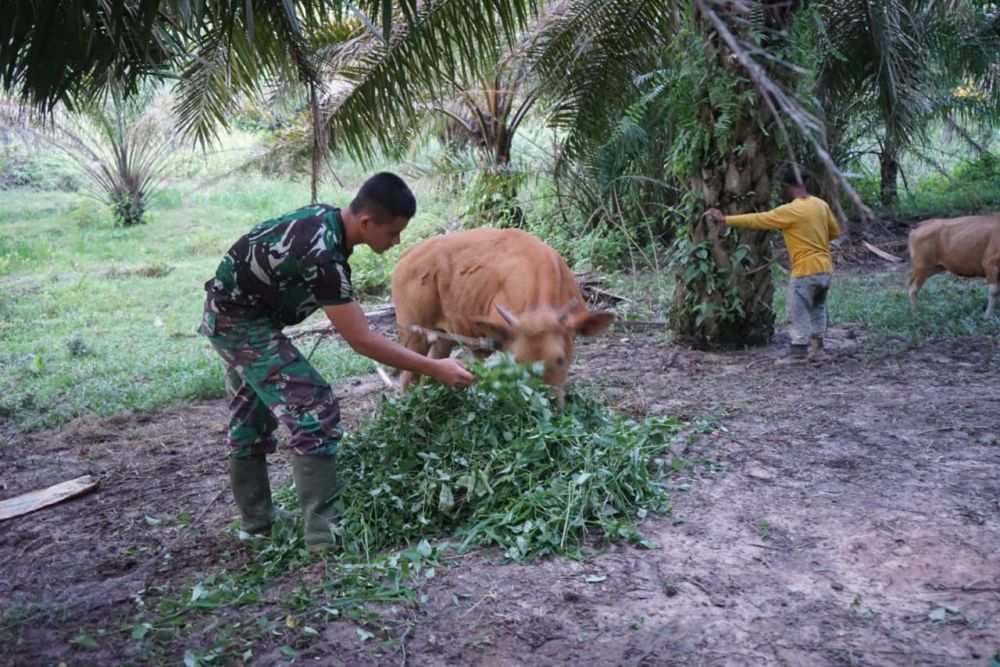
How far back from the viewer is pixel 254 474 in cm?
527

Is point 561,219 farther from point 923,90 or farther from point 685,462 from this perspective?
point 685,462

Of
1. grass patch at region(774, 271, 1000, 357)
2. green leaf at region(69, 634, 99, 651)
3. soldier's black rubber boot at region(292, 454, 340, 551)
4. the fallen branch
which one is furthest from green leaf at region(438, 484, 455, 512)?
the fallen branch

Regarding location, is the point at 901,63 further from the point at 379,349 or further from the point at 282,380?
the point at 282,380

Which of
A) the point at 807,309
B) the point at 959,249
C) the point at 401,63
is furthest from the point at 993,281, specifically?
the point at 401,63

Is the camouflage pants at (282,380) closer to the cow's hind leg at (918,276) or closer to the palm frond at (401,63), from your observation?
the palm frond at (401,63)

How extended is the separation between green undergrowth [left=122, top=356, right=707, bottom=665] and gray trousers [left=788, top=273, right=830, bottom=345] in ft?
10.2

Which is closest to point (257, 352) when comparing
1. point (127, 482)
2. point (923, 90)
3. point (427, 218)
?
point (127, 482)

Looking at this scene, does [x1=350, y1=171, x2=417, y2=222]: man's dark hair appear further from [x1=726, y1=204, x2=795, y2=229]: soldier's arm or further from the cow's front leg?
[x1=726, y1=204, x2=795, y2=229]: soldier's arm

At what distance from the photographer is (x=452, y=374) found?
191 inches

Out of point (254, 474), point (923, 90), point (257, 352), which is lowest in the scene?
point (254, 474)

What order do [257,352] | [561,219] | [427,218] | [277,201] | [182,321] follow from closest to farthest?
[257,352] < [182,321] < [561,219] < [427,218] < [277,201]

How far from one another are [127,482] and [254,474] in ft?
6.59

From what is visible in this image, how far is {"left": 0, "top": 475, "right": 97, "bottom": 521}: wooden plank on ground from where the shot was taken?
6.19 m

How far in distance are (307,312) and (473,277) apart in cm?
249
